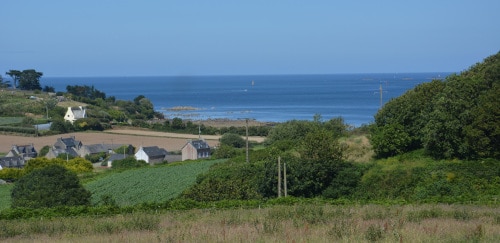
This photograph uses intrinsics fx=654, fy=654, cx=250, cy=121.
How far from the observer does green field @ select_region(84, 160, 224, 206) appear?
106 ft

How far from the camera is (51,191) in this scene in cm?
2886

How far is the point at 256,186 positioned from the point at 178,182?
24.9ft

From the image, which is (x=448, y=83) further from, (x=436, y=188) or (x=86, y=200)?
(x=86, y=200)

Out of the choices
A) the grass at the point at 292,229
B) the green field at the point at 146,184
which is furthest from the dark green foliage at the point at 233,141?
the grass at the point at 292,229

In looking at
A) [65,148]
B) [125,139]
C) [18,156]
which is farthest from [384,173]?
[125,139]

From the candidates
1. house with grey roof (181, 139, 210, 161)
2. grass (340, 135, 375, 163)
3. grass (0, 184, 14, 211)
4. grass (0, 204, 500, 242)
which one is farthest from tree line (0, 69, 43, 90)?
grass (0, 204, 500, 242)

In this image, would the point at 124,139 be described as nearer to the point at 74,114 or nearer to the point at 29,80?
the point at 74,114

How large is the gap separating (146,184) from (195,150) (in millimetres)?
21204

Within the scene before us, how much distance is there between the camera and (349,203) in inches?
813

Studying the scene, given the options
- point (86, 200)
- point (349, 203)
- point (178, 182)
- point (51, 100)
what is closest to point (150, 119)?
point (51, 100)

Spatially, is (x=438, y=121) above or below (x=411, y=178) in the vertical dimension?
above

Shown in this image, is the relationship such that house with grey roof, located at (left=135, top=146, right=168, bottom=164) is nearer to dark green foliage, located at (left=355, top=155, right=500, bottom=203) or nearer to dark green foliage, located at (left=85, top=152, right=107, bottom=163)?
dark green foliage, located at (left=85, top=152, right=107, bottom=163)

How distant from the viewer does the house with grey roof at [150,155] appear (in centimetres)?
5906

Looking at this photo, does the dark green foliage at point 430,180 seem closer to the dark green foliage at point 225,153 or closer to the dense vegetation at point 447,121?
the dense vegetation at point 447,121
